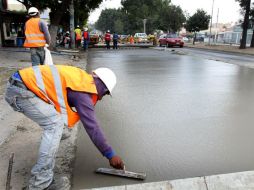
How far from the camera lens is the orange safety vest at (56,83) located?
274 cm

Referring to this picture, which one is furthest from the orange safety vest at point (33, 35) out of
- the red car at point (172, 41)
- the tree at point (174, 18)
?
the tree at point (174, 18)

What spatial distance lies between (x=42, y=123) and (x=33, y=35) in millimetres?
4344

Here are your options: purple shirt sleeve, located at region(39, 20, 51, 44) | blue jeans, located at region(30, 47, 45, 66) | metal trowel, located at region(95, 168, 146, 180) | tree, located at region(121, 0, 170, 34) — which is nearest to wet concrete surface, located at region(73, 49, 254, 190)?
metal trowel, located at region(95, 168, 146, 180)

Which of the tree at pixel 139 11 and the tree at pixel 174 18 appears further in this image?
the tree at pixel 139 11

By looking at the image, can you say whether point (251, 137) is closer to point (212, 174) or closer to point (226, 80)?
point (212, 174)

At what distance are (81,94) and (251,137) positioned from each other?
2.89 m

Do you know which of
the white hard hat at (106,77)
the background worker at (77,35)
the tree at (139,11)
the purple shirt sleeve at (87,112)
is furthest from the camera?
the tree at (139,11)

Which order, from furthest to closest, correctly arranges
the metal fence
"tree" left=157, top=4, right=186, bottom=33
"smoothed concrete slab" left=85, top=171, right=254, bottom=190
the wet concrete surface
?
"tree" left=157, top=4, right=186, bottom=33 < the metal fence < the wet concrete surface < "smoothed concrete slab" left=85, top=171, right=254, bottom=190

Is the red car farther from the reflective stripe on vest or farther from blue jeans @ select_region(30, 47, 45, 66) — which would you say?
the reflective stripe on vest

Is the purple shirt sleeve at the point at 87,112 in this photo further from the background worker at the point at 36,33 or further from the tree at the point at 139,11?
the tree at the point at 139,11

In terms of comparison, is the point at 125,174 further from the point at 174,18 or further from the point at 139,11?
the point at 139,11

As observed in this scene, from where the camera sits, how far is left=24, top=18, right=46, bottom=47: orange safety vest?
263 inches

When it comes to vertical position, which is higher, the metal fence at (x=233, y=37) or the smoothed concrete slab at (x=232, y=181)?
the metal fence at (x=233, y=37)

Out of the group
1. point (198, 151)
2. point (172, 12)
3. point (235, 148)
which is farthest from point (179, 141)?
point (172, 12)
